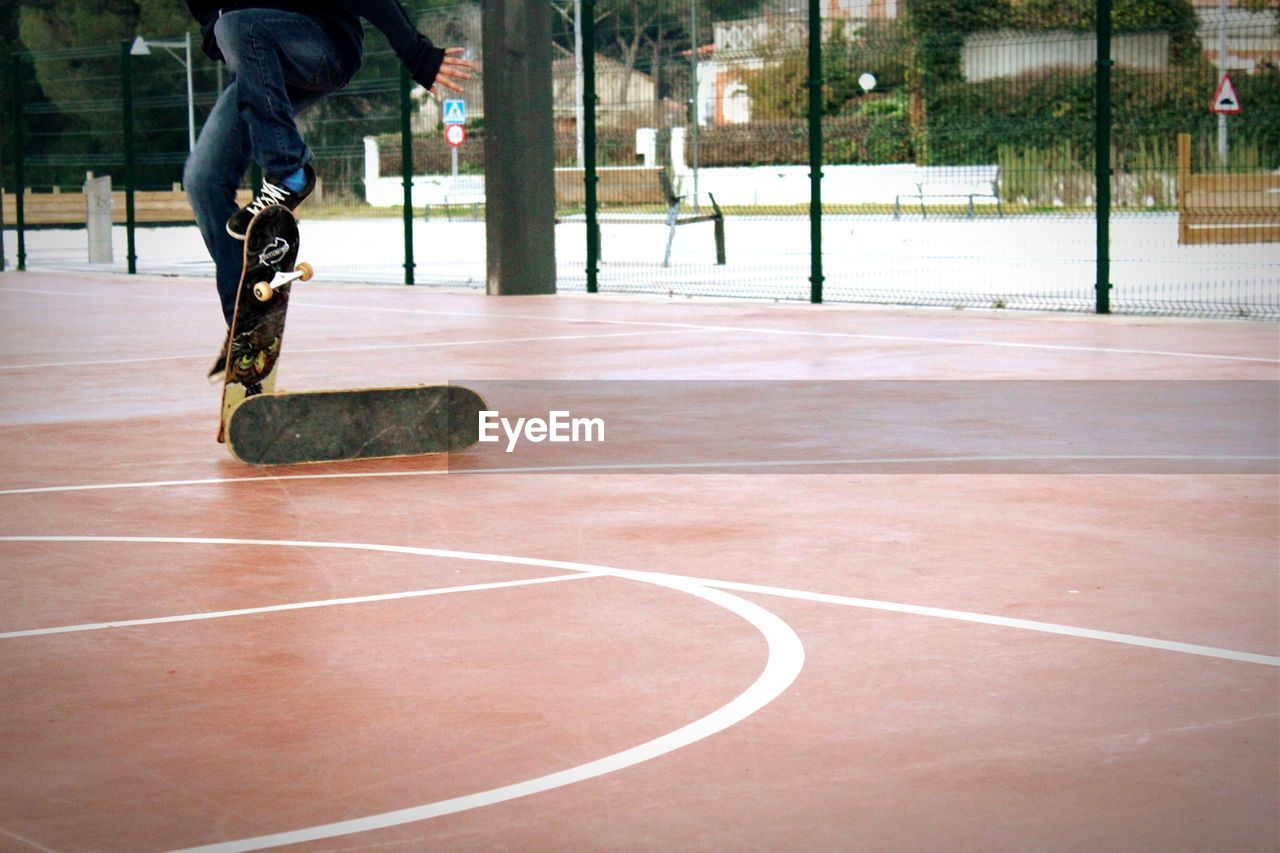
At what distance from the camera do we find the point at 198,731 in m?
3.49

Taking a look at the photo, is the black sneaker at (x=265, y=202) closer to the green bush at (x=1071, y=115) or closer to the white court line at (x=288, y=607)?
the white court line at (x=288, y=607)

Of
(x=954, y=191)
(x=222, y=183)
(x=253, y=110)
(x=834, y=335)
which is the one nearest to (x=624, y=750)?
(x=253, y=110)

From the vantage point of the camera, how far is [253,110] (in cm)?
677

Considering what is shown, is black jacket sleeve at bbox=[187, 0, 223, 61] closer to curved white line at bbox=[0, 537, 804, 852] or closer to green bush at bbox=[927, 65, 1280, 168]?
curved white line at bbox=[0, 537, 804, 852]

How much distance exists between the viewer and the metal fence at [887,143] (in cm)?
1516

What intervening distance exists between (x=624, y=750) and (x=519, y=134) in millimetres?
13491

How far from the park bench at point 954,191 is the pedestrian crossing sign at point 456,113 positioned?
4.78 meters

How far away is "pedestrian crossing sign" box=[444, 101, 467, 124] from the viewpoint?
21141 mm

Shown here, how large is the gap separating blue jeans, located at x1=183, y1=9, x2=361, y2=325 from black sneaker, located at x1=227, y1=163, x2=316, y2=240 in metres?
0.05

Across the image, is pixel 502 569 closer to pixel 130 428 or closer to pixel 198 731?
pixel 198 731

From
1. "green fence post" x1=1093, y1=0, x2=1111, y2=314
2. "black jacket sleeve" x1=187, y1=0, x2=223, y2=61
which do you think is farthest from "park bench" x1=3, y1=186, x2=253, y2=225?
"black jacket sleeve" x1=187, y1=0, x2=223, y2=61

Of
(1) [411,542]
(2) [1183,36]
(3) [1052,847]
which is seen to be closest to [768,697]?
(3) [1052,847]

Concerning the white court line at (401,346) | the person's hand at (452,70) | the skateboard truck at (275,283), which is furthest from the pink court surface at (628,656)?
the white court line at (401,346)

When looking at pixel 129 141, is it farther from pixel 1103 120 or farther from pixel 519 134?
pixel 1103 120
